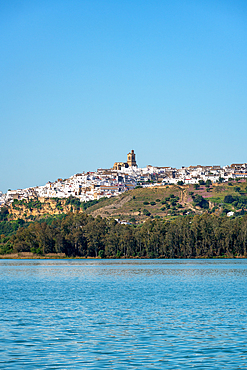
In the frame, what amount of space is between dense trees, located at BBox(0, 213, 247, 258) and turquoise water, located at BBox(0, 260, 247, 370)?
70.5 metres

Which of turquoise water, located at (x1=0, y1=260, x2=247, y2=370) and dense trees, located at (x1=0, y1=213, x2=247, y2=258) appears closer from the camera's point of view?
turquoise water, located at (x1=0, y1=260, x2=247, y2=370)

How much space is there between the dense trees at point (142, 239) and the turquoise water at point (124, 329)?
7048cm

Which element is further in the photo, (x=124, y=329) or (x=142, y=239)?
(x=142, y=239)

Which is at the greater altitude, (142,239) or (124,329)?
(142,239)

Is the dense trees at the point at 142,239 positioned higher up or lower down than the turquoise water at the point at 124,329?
higher up

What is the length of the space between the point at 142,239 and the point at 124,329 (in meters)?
95.5

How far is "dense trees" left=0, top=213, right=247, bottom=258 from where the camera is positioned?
382 ft

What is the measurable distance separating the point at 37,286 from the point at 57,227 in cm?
8663

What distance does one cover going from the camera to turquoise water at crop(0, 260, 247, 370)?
746 inches

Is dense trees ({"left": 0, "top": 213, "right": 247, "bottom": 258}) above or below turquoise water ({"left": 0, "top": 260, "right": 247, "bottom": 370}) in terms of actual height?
above

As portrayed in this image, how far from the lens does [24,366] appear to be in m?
18.1

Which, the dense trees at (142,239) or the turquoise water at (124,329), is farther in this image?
the dense trees at (142,239)

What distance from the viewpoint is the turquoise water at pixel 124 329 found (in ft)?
62.1

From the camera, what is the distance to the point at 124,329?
25.4m
